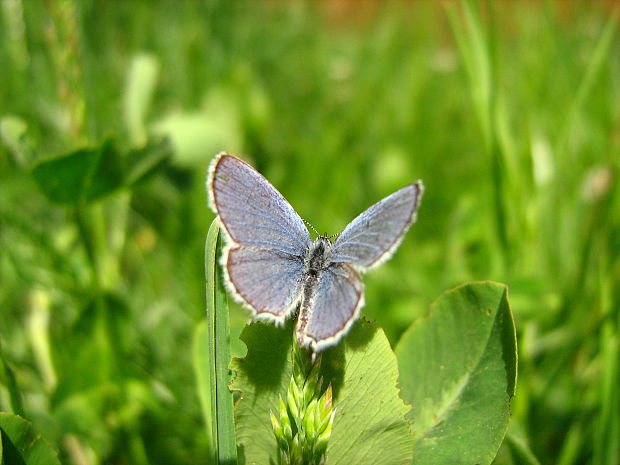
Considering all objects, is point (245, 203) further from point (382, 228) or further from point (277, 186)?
point (277, 186)

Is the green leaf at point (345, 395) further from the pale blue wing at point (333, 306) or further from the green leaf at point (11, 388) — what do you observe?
the green leaf at point (11, 388)

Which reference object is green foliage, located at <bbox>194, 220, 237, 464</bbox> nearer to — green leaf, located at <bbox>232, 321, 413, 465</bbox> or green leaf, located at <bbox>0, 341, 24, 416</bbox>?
green leaf, located at <bbox>232, 321, 413, 465</bbox>

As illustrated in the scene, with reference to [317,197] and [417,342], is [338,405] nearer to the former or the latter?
[417,342]

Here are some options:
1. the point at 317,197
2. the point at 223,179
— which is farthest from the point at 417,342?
the point at 317,197

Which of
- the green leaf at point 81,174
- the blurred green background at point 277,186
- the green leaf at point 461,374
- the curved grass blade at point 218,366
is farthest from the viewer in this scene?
the blurred green background at point 277,186

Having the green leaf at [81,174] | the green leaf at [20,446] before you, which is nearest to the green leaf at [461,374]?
the green leaf at [20,446]
